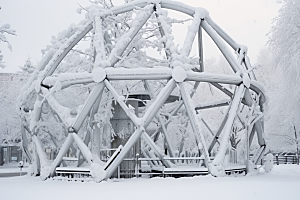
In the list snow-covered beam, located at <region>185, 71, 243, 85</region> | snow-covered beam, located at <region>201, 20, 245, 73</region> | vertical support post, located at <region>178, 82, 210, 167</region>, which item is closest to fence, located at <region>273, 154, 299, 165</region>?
snow-covered beam, located at <region>201, 20, 245, 73</region>

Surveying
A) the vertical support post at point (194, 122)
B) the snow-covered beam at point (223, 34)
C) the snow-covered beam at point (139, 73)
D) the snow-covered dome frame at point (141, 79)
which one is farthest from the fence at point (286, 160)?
the snow-covered beam at point (139, 73)

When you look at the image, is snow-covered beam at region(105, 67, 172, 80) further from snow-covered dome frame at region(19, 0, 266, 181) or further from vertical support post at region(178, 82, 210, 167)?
vertical support post at region(178, 82, 210, 167)

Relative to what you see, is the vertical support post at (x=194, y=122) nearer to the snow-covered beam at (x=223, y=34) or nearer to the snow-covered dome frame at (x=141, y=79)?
the snow-covered dome frame at (x=141, y=79)

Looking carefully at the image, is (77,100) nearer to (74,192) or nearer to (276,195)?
(74,192)

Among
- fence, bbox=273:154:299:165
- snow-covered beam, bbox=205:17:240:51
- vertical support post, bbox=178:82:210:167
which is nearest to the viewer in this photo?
vertical support post, bbox=178:82:210:167

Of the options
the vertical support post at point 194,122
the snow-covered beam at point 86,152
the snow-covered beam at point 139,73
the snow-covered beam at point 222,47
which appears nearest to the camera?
the snow-covered beam at point 86,152

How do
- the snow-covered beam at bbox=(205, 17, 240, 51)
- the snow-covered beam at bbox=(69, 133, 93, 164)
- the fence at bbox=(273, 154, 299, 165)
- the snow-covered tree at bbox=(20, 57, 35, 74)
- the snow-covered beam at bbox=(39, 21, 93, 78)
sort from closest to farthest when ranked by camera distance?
the snow-covered beam at bbox=(69, 133, 93, 164) → the snow-covered beam at bbox=(39, 21, 93, 78) → the snow-covered beam at bbox=(205, 17, 240, 51) → the fence at bbox=(273, 154, 299, 165) → the snow-covered tree at bbox=(20, 57, 35, 74)

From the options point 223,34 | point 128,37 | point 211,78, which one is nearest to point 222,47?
point 223,34

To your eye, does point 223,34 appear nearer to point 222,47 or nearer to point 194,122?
point 222,47

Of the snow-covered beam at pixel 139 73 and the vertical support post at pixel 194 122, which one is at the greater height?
the snow-covered beam at pixel 139 73

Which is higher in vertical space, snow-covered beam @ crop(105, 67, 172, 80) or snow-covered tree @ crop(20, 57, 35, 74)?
snow-covered tree @ crop(20, 57, 35, 74)

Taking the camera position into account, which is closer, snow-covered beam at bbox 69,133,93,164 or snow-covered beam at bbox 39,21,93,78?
snow-covered beam at bbox 69,133,93,164

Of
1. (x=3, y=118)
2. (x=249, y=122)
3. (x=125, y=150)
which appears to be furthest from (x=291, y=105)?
(x=3, y=118)

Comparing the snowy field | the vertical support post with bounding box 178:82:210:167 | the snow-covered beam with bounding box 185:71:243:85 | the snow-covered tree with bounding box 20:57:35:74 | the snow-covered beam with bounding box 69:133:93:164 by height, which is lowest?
the snowy field
